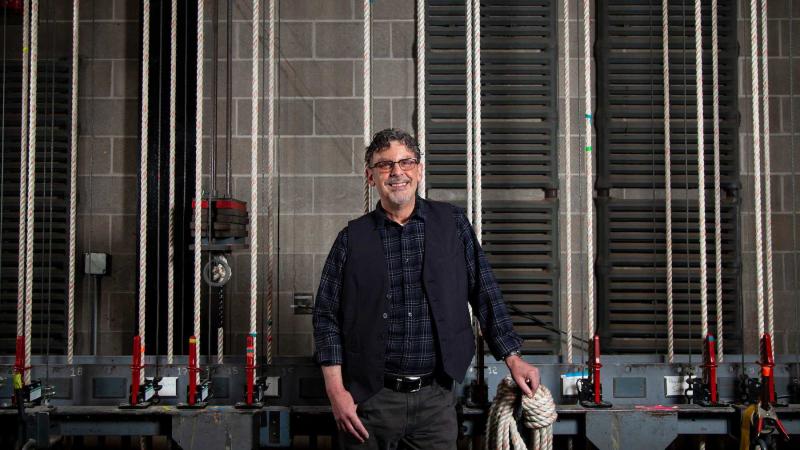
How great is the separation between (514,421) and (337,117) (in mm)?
2231

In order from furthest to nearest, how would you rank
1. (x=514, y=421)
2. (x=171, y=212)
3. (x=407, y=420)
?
(x=171, y=212)
(x=514, y=421)
(x=407, y=420)

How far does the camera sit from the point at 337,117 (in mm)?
3781

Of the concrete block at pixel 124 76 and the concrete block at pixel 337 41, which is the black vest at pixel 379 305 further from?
the concrete block at pixel 124 76

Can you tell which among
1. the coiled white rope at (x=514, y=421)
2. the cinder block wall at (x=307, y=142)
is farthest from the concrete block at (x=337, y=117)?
the coiled white rope at (x=514, y=421)

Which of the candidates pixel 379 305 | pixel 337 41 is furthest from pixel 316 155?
pixel 379 305

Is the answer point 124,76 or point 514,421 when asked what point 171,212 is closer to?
point 124,76

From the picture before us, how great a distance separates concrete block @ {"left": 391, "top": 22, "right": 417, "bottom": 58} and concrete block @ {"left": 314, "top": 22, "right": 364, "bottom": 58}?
0.21 meters

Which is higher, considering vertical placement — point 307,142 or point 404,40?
point 404,40

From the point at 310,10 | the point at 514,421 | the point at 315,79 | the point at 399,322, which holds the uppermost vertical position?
the point at 310,10

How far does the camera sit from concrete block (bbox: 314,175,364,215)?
3775mm

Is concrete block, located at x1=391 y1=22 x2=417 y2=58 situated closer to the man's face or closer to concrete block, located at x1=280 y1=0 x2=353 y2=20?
concrete block, located at x1=280 y1=0 x2=353 y2=20

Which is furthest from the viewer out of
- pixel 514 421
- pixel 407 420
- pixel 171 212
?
pixel 171 212

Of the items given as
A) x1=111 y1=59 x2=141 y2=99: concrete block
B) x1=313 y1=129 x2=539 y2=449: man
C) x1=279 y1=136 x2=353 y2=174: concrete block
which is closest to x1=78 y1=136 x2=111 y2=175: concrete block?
x1=111 y1=59 x2=141 y2=99: concrete block

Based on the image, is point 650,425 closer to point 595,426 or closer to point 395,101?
point 595,426
